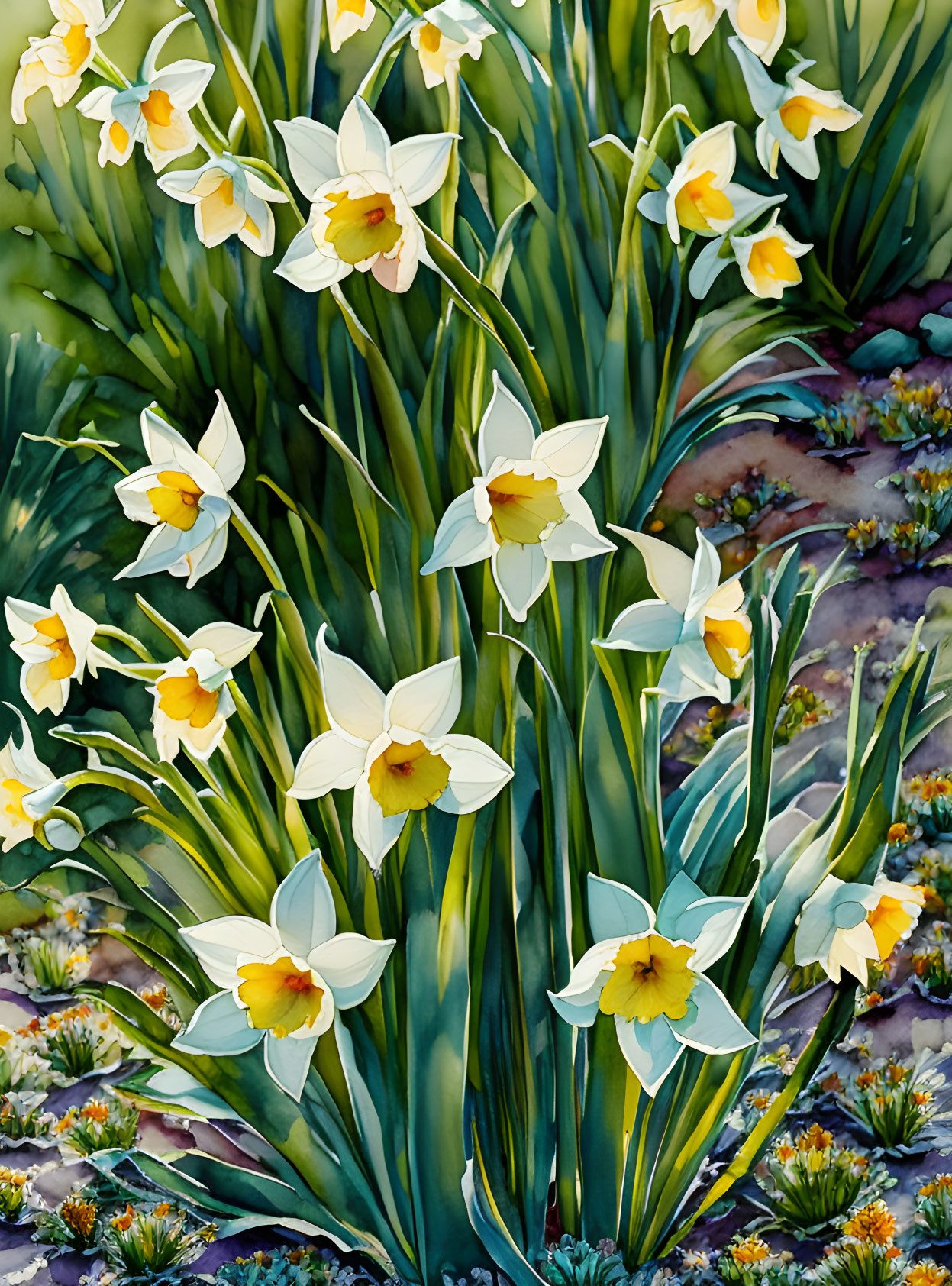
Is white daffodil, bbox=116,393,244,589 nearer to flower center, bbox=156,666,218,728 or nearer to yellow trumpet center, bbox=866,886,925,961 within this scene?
flower center, bbox=156,666,218,728

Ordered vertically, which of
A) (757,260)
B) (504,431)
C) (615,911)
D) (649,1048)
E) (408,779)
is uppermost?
(757,260)

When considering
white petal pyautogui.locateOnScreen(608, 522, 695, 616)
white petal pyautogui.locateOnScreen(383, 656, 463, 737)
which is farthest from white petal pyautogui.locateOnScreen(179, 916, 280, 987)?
white petal pyautogui.locateOnScreen(608, 522, 695, 616)

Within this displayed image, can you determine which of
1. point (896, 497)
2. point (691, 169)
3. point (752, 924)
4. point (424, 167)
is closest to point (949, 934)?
point (752, 924)

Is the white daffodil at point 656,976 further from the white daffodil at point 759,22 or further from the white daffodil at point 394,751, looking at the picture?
the white daffodil at point 759,22

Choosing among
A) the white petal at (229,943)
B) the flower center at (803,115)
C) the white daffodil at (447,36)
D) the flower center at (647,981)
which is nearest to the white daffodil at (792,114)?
the flower center at (803,115)

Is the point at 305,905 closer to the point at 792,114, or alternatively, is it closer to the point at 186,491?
the point at 186,491

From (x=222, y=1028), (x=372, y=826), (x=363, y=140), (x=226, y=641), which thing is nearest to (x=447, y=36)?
(x=363, y=140)
